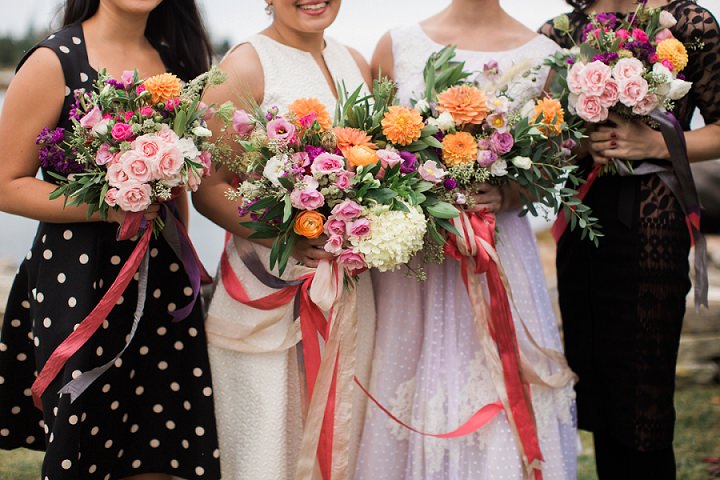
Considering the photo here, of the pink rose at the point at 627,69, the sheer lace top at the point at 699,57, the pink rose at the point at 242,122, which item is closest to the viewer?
the pink rose at the point at 242,122

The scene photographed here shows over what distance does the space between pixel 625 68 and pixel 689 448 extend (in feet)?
9.47

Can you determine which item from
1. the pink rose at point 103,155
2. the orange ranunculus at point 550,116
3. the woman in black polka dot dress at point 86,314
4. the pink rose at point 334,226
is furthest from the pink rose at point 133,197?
the orange ranunculus at point 550,116

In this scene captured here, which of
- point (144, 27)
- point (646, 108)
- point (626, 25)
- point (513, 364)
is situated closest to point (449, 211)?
point (513, 364)

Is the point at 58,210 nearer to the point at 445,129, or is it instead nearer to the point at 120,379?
the point at 120,379

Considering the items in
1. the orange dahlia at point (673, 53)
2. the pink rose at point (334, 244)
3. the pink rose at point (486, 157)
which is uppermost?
the orange dahlia at point (673, 53)

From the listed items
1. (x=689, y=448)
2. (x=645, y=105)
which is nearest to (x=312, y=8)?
(x=645, y=105)

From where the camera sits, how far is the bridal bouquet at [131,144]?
7.18ft

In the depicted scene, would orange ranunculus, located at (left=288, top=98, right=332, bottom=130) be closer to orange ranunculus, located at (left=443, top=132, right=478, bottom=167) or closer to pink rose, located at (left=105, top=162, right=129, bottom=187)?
orange ranunculus, located at (left=443, top=132, right=478, bottom=167)

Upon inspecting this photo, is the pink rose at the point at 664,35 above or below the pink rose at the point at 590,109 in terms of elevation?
above

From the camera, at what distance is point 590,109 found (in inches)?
107

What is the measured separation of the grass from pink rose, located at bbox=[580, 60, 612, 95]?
8.12 feet

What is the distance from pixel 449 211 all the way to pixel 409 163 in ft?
0.67

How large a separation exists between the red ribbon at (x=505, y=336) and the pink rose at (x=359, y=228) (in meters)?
0.45

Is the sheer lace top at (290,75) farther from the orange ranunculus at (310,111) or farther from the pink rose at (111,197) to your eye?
the pink rose at (111,197)
